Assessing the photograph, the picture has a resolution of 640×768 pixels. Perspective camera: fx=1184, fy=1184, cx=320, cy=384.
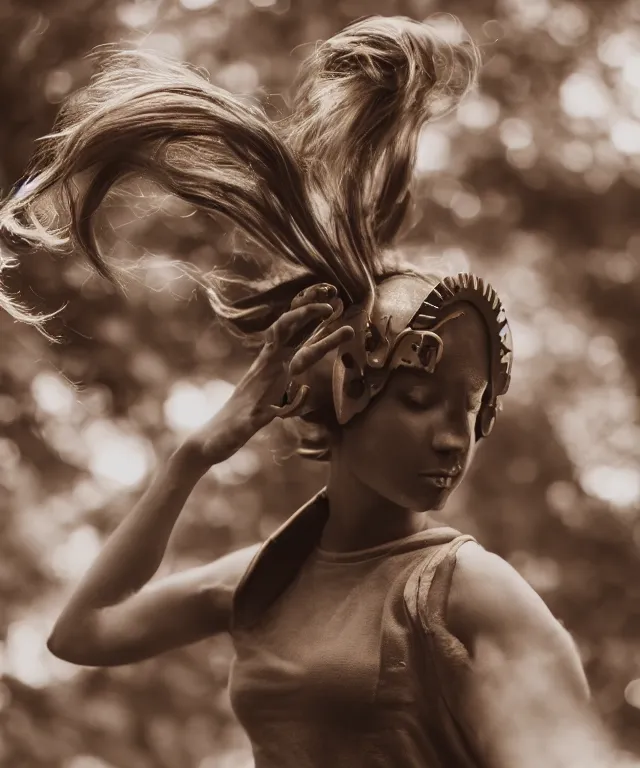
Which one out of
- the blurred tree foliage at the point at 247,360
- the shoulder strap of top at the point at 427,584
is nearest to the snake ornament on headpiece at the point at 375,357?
the shoulder strap of top at the point at 427,584

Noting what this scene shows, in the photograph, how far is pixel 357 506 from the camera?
3.98 feet

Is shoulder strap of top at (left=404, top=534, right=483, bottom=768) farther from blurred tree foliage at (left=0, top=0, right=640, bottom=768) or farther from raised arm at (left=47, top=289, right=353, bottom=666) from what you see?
blurred tree foliage at (left=0, top=0, right=640, bottom=768)

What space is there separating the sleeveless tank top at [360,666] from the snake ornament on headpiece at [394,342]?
15cm

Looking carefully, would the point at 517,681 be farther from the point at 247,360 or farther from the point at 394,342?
the point at 247,360

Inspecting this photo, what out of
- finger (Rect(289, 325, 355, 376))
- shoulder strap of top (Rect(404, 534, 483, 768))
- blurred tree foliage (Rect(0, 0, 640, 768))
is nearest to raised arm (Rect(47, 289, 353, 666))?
finger (Rect(289, 325, 355, 376))

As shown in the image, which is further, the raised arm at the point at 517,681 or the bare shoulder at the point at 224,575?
the bare shoulder at the point at 224,575

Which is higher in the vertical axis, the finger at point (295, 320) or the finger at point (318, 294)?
the finger at point (318, 294)

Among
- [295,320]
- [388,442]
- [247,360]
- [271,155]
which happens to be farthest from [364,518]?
[247,360]

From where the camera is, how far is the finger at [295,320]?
117 centimetres

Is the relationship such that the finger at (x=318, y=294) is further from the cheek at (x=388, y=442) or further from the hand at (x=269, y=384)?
the cheek at (x=388, y=442)

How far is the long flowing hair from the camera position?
3.93 feet

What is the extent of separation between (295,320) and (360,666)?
0.34 meters

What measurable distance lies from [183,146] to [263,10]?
1.95 metres

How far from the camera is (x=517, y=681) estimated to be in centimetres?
104
